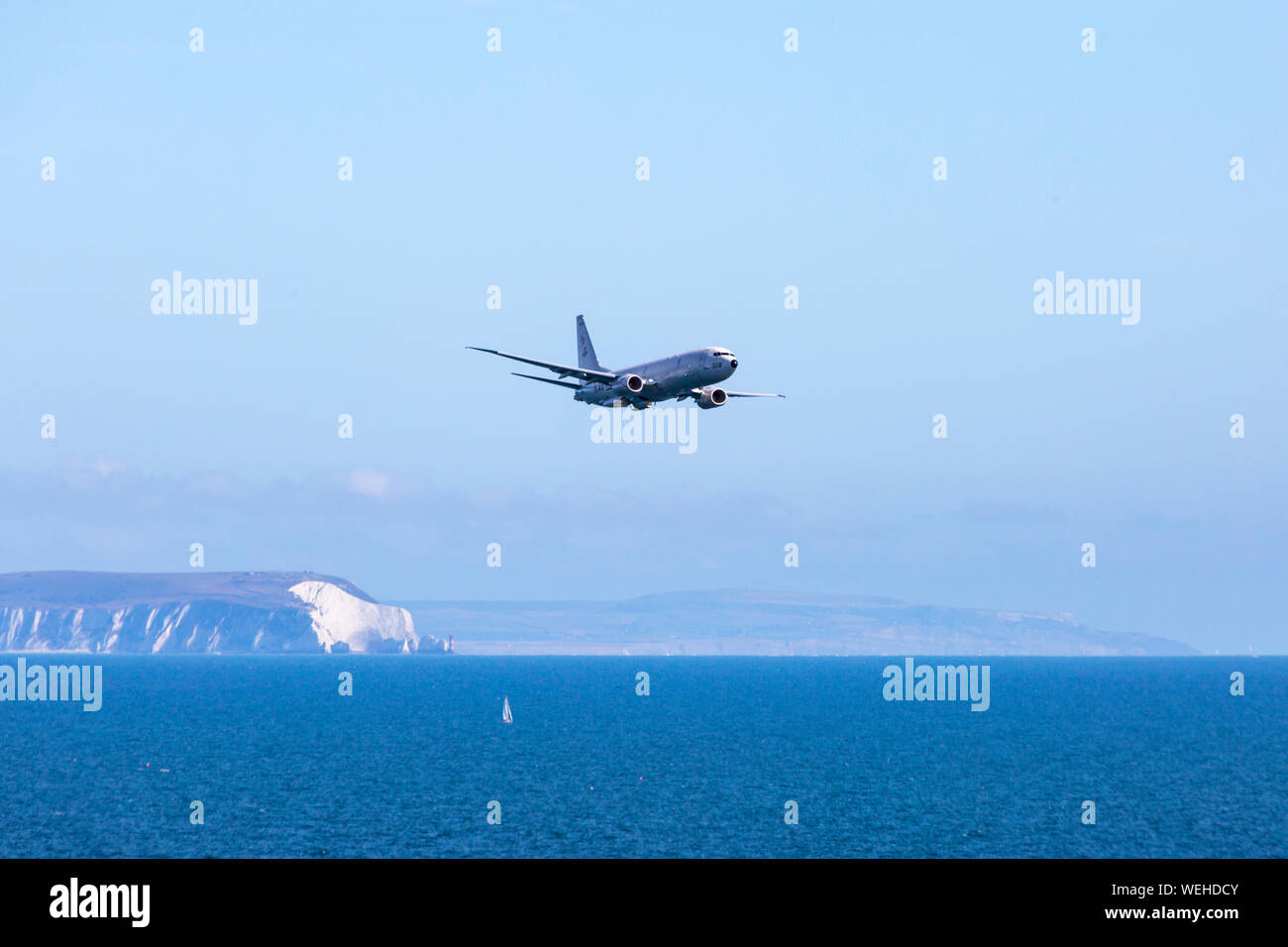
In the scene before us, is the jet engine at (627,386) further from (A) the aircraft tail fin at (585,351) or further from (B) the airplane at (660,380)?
(A) the aircraft tail fin at (585,351)

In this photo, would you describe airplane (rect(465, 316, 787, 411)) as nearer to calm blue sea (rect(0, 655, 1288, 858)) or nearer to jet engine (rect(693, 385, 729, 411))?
jet engine (rect(693, 385, 729, 411))

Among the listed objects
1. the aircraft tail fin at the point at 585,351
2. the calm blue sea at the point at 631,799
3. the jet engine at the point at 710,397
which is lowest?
the calm blue sea at the point at 631,799

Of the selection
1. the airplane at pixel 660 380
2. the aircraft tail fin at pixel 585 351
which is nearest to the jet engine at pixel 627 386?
the airplane at pixel 660 380

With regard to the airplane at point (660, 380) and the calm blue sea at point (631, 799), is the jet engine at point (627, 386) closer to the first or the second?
the airplane at point (660, 380)

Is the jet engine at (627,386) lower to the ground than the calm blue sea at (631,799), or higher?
higher

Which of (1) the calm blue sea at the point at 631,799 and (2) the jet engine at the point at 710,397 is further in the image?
(1) the calm blue sea at the point at 631,799
